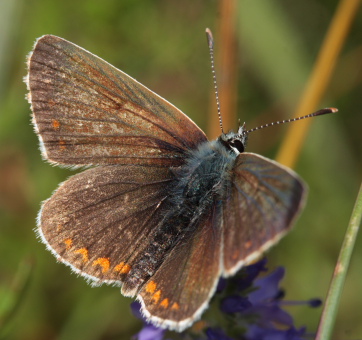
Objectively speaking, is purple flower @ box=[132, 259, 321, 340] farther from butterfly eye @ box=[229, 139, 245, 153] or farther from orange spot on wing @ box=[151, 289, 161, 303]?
butterfly eye @ box=[229, 139, 245, 153]

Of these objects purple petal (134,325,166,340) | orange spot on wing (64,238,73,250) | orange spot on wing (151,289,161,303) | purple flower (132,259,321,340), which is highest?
orange spot on wing (64,238,73,250)

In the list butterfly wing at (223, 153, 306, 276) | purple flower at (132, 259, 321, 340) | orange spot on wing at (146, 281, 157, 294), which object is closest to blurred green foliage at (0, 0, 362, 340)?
purple flower at (132, 259, 321, 340)

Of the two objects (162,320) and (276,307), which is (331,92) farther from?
(162,320)

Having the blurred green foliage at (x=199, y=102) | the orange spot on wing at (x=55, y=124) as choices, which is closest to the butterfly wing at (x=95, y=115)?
the orange spot on wing at (x=55, y=124)

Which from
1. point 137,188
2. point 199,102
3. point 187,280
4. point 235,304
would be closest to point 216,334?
point 235,304

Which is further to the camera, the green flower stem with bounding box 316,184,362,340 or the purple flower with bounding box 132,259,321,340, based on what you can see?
the purple flower with bounding box 132,259,321,340

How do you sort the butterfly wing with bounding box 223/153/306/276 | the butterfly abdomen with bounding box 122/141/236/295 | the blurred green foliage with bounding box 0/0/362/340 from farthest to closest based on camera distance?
1. the blurred green foliage with bounding box 0/0/362/340
2. the butterfly abdomen with bounding box 122/141/236/295
3. the butterfly wing with bounding box 223/153/306/276

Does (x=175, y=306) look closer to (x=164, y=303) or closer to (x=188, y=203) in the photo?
(x=164, y=303)
